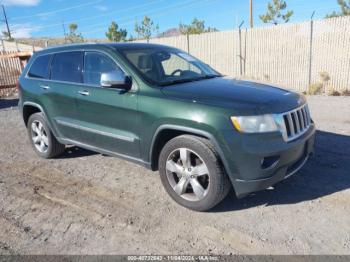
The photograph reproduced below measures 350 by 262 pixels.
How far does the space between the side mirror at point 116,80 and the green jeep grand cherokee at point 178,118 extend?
0.04ft

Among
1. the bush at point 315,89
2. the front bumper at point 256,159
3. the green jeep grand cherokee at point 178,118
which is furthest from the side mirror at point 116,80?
the bush at point 315,89

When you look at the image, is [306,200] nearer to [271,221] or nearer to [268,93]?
[271,221]

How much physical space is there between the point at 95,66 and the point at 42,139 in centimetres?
202

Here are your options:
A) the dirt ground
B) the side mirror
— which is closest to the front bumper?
the dirt ground

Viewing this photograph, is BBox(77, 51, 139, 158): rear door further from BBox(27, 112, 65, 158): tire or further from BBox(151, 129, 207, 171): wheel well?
BBox(27, 112, 65, 158): tire

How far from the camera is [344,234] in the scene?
3.07 m

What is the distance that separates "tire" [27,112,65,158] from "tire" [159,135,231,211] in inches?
99.8

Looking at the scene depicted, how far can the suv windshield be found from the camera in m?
4.10

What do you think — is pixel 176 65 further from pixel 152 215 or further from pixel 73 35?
pixel 73 35

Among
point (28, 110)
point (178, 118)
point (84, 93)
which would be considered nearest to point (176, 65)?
point (84, 93)

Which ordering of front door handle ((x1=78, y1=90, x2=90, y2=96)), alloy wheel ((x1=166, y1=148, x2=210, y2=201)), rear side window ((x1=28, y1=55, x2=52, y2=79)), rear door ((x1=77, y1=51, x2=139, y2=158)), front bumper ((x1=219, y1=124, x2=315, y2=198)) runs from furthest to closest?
rear side window ((x1=28, y1=55, x2=52, y2=79))
front door handle ((x1=78, y1=90, x2=90, y2=96))
rear door ((x1=77, y1=51, x2=139, y2=158))
alloy wheel ((x1=166, y1=148, x2=210, y2=201))
front bumper ((x1=219, y1=124, x2=315, y2=198))

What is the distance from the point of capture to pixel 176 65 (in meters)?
4.86

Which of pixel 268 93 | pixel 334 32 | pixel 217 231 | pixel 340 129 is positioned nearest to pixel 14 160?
pixel 217 231

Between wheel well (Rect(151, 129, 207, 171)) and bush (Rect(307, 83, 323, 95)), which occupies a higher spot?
wheel well (Rect(151, 129, 207, 171))
